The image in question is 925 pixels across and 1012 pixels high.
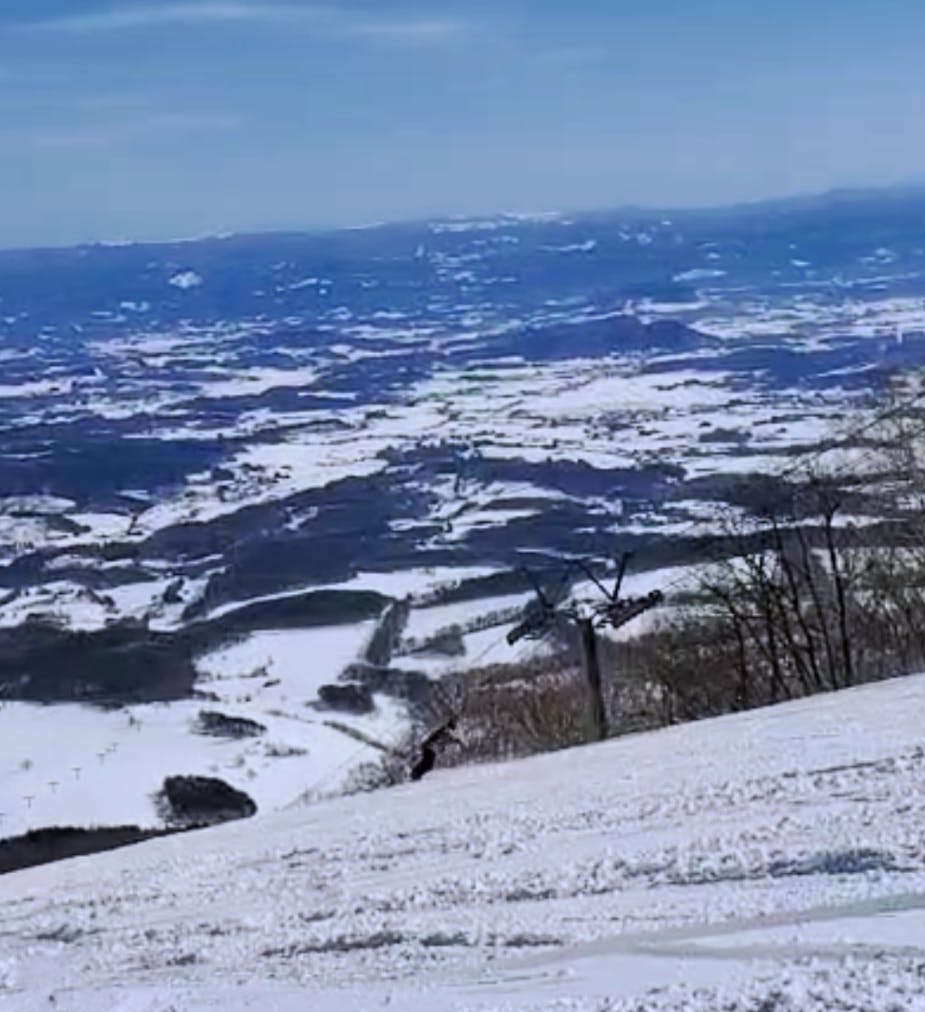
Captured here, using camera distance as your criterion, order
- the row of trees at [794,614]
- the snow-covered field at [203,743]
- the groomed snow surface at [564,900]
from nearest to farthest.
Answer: the groomed snow surface at [564,900], the row of trees at [794,614], the snow-covered field at [203,743]

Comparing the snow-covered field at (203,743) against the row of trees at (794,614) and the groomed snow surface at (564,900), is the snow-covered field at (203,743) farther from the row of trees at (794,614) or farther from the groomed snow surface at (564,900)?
the groomed snow surface at (564,900)

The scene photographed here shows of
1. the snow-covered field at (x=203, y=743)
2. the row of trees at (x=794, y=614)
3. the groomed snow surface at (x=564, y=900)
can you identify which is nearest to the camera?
the groomed snow surface at (x=564, y=900)

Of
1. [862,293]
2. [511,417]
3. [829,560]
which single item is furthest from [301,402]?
[829,560]

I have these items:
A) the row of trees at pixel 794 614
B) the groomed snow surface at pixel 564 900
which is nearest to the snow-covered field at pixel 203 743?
the row of trees at pixel 794 614

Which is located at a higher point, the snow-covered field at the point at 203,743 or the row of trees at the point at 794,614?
the row of trees at the point at 794,614

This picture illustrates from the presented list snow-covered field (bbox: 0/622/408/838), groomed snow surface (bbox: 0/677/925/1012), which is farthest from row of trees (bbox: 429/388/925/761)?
groomed snow surface (bbox: 0/677/925/1012)

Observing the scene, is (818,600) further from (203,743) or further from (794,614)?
(203,743)

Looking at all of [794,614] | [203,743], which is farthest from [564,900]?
[203,743]

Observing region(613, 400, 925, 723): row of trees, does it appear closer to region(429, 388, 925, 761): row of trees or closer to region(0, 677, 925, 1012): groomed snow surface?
region(429, 388, 925, 761): row of trees
